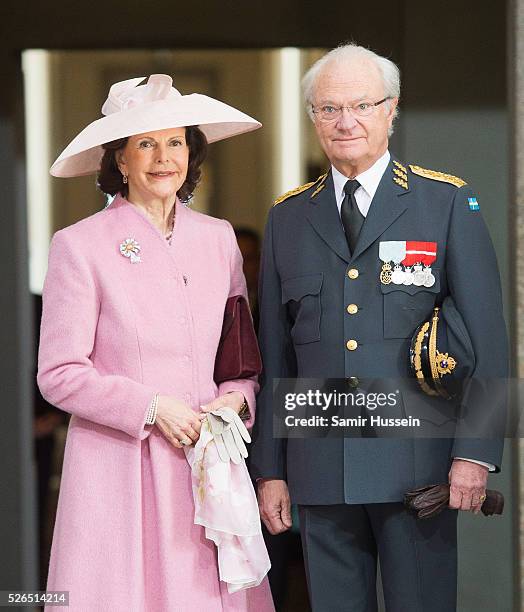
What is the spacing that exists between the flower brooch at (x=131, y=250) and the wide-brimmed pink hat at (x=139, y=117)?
9.9 inches

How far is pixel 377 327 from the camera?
2.84 m

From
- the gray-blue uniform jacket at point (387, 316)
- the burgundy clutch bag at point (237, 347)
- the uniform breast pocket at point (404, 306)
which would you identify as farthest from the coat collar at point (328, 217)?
the burgundy clutch bag at point (237, 347)

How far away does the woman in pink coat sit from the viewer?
108 inches

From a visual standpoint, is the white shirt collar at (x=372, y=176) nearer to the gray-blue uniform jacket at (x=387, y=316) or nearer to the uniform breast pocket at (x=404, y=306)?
the gray-blue uniform jacket at (x=387, y=316)

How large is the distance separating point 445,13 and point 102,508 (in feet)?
7.78

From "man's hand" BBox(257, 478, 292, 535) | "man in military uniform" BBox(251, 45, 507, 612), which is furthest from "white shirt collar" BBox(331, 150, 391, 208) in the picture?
"man's hand" BBox(257, 478, 292, 535)

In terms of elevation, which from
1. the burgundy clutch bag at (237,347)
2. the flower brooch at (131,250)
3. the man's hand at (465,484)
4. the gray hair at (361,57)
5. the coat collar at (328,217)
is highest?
the gray hair at (361,57)

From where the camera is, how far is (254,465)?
3.00 metres

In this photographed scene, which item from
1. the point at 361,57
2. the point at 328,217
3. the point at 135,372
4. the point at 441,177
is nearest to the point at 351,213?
the point at 328,217

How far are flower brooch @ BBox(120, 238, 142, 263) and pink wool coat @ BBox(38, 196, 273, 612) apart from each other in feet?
0.04

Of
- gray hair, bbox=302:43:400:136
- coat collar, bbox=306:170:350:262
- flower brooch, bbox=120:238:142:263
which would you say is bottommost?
flower brooch, bbox=120:238:142:263

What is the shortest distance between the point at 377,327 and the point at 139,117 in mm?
771

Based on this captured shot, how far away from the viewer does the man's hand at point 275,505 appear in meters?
2.95

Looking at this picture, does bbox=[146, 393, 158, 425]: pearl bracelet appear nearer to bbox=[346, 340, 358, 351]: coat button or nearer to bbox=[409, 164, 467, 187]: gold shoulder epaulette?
bbox=[346, 340, 358, 351]: coat button
